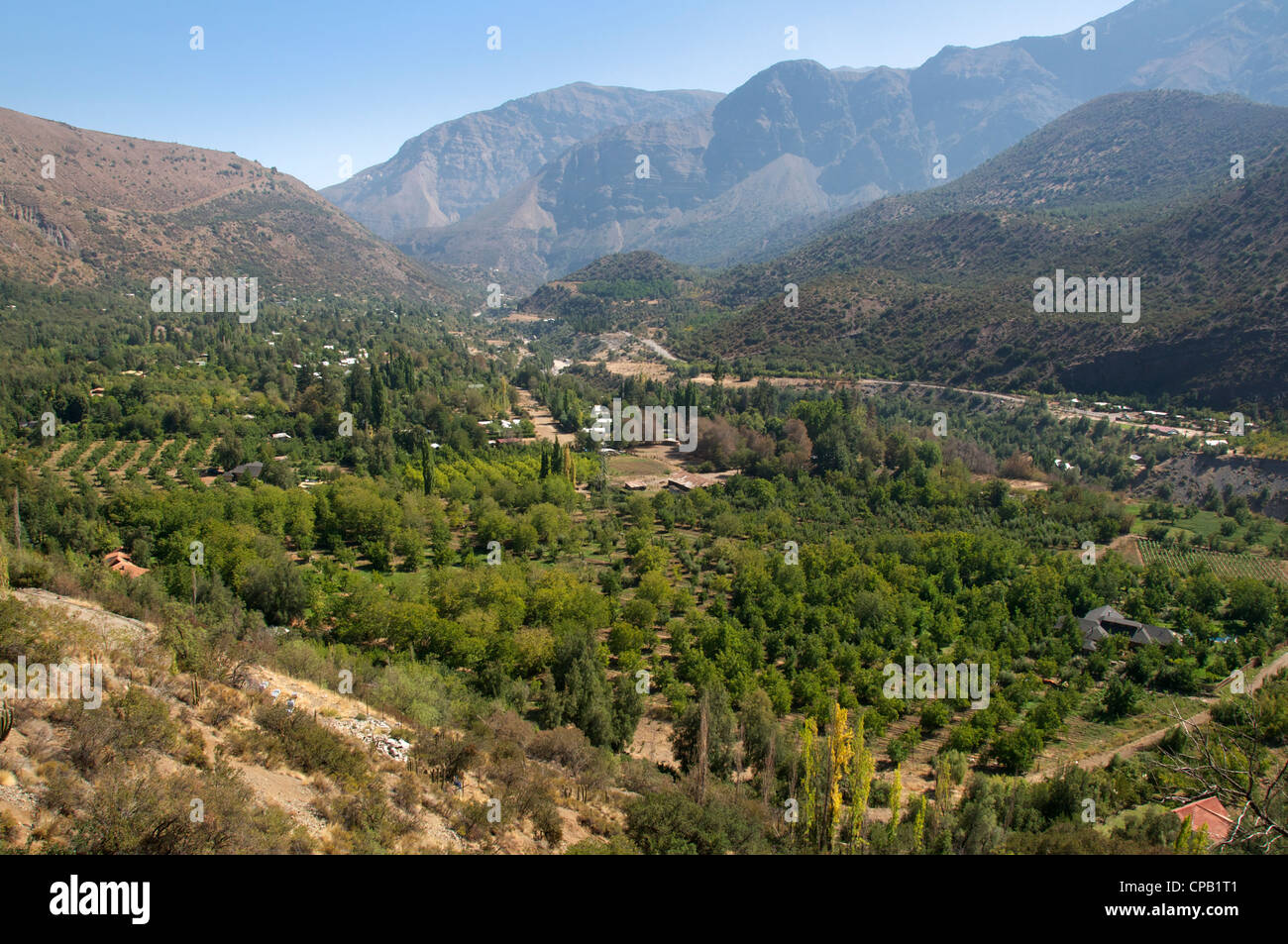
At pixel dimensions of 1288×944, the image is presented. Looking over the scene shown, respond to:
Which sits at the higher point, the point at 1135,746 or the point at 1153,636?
the point at 1153,636

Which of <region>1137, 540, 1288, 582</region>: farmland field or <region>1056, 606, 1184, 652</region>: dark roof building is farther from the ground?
<region>1137, 540, 1288, 582</region>: farmland field

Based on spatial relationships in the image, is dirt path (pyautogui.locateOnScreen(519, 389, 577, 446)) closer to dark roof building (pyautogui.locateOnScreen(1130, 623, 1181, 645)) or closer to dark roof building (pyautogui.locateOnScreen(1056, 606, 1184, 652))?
dark roof building (pyautogui.locateOnScreen(1056, 606, 1184, 652))

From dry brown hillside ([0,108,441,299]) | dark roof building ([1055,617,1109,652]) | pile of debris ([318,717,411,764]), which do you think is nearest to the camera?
pile of debris ([318,717,411,764])

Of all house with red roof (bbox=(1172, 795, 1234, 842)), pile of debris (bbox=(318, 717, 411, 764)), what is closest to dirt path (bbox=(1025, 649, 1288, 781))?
house with red roof (bbox=(1172, 795, 1234, 842))

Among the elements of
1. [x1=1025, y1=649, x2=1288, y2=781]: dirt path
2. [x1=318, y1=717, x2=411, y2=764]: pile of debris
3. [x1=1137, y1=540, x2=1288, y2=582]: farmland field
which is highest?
[x1=318, y1=717, x2=411, y2=764]: pile of debris

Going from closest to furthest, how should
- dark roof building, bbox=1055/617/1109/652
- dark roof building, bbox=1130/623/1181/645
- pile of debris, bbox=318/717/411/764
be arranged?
1. pile of debris, bbox=318/717/411/764
2. dark roof building, bbox=1130/623/1181/645
3. dark roof building, bbox=1055/617/1109/652

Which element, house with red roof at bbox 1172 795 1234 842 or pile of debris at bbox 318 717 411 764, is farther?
house with red roof at bbox 1172 795 1234 842

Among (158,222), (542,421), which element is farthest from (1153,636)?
(158,222)

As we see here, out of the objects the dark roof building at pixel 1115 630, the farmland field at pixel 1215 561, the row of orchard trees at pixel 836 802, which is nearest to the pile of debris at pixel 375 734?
the row of orchard trees at pixel 836 802

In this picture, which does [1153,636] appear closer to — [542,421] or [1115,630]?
[1115,630]

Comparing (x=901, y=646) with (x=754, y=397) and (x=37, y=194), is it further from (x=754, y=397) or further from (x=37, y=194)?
(x=37, y=194)
